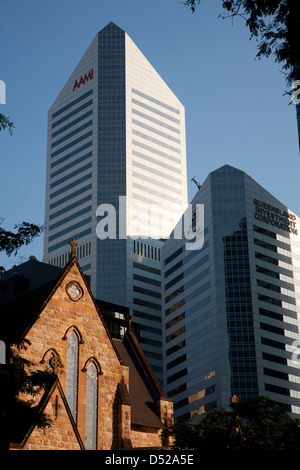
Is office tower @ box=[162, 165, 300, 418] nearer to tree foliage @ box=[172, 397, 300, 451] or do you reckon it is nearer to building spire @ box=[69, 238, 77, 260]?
tree foliage @ box=[172, 397, 300, 451]

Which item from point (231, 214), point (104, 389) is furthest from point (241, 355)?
point (104, 389)

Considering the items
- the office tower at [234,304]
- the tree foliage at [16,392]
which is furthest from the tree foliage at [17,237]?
the office tower at [234,304]

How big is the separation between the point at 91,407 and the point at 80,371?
208 cm

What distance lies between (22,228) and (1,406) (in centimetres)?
690

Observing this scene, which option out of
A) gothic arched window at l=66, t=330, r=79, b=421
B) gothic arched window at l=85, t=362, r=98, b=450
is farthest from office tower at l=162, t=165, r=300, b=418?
gothic arched window at l=66, t=330, r=79, b=421

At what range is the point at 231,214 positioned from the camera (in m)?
176

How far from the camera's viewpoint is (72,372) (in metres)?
41.7

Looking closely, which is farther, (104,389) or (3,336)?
(104,389)

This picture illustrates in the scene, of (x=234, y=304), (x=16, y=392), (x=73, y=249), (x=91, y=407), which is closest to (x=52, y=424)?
(x=91, y=407)

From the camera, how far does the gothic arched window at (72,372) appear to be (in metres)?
40.9

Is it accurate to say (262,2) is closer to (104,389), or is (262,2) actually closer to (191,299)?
(104,389)

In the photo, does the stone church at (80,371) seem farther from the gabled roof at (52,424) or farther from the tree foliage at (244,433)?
the tree foliage at (244,433)

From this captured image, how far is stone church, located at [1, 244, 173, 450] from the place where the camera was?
38344 millimetres
